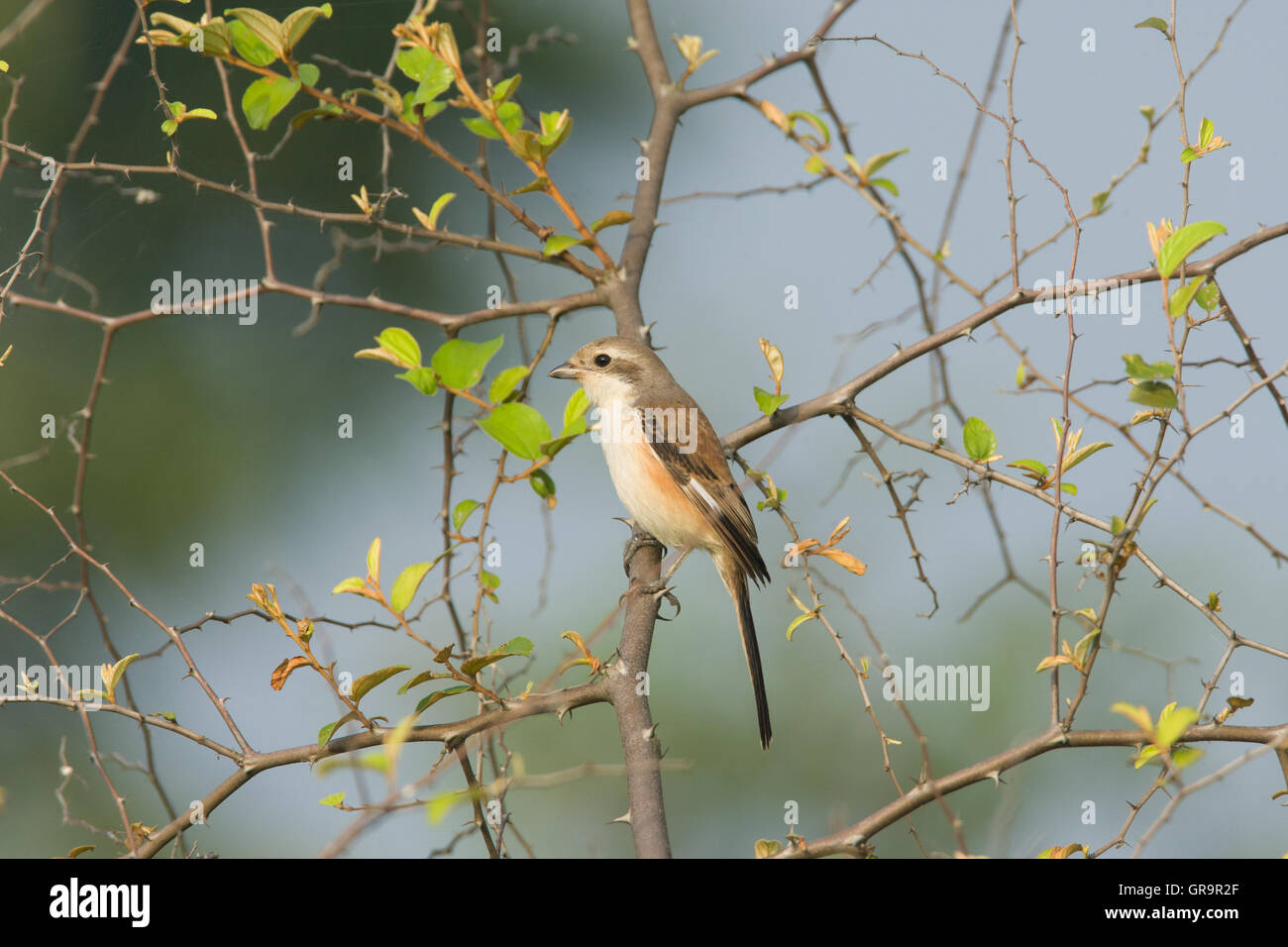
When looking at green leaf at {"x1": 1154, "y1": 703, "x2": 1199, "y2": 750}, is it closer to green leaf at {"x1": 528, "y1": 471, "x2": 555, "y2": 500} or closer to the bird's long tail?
green leaf at {"x1": 528, "y1": 471, "x2": 555, "y2": 500}

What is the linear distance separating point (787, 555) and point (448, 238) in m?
0.94

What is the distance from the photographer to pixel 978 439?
2.04 meters

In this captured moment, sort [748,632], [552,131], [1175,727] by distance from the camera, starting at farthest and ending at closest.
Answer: [748,632] < [552,131] < [1175,727]

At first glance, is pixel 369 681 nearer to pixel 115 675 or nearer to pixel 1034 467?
pixel 115 675

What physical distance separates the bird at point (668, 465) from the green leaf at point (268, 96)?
113 centimetres

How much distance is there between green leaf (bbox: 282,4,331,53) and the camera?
188 cm

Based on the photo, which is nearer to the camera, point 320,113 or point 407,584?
point 407,584

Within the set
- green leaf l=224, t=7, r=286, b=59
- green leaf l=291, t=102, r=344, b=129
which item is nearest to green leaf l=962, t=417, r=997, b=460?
green leaf l=291, t=102, r=344, b=129

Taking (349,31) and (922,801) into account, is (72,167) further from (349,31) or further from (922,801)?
(349,31)

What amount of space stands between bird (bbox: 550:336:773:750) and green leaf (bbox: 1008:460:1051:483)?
40.9 inches

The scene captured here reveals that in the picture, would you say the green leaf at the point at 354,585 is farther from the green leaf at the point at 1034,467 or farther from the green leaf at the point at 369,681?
the green leaf at the point at 1034,467

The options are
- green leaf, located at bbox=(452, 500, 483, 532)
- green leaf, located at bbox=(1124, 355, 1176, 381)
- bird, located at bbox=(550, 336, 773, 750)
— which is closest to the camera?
green leaf, located at bbox=(1124, 355, 1176, 381)

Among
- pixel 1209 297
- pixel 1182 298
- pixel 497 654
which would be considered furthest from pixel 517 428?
pixel 1209 297

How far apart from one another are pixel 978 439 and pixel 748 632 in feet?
3.61
